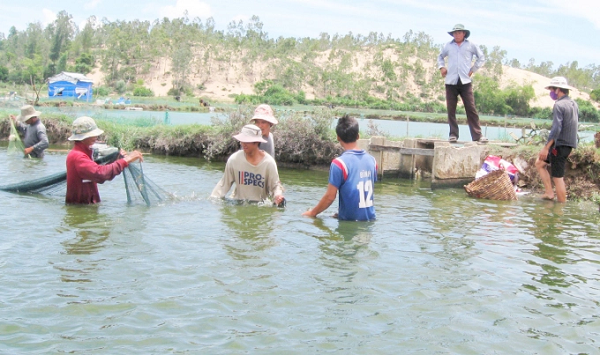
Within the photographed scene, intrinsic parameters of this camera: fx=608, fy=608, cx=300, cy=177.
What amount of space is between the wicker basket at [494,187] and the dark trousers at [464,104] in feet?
6.31

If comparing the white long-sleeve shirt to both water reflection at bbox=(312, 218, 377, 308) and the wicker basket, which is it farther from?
water reflection at bbox=(312, 218, 377, 308)

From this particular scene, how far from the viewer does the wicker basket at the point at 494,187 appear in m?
11.6

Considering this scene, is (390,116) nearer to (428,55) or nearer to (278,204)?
(278,204)

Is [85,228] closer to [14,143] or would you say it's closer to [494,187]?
[494,187]

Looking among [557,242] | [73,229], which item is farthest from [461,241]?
[73,229]

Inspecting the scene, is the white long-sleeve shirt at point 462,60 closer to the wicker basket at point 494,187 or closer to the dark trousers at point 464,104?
the dark trousers at point 464,104

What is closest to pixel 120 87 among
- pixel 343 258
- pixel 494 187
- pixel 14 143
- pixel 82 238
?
pixel 14 143

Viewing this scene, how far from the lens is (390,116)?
5556 centimetres

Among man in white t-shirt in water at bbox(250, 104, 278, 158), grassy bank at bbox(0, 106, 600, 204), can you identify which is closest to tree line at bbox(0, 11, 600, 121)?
grassy bank at bbox(0, 106, 600, 204)

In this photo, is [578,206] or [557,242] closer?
[557,242]

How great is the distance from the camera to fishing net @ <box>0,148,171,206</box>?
863 centimetres

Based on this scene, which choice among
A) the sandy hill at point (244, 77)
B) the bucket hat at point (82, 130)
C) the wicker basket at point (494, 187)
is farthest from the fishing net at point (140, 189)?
the sandy hill at point (244, 77)

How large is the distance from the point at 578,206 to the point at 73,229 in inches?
345

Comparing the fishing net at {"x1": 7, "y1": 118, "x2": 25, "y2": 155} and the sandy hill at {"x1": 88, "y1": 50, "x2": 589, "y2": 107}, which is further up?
the sandy hill at {"x1": 88, "y1": 50, "x2": 589, "y2": 107}
